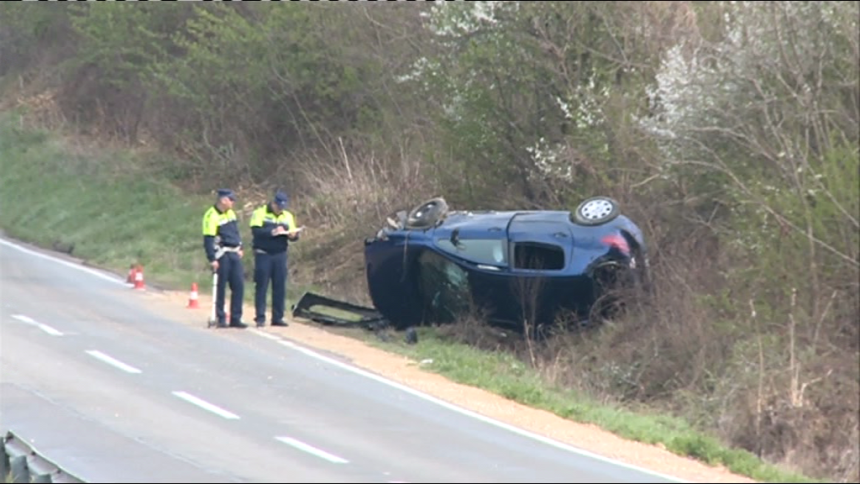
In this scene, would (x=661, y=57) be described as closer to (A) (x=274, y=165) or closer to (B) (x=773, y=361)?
(B) (x=773, y=361)

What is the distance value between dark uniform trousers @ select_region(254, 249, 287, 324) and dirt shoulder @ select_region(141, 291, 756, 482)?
285 mm

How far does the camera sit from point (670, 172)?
19031mm

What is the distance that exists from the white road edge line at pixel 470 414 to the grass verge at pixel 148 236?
2.85 ft

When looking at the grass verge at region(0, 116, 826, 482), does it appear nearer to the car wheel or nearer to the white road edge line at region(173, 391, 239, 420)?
the car wheel

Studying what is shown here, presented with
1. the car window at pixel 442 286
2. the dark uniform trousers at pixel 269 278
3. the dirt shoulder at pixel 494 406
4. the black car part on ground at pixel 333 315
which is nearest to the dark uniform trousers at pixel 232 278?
the dark uniform trousers at pixel 269 278

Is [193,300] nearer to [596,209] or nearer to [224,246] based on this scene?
[224,246]

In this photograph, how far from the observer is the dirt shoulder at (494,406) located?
12.4 meters

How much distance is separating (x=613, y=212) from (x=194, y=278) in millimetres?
10124

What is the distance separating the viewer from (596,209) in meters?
18.7

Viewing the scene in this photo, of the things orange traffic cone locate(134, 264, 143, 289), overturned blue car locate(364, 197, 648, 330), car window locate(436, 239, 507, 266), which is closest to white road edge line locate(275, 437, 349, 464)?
overturned blue car locate(364, 197, 648, 330)

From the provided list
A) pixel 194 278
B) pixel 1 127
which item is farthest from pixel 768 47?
pixel 1 127

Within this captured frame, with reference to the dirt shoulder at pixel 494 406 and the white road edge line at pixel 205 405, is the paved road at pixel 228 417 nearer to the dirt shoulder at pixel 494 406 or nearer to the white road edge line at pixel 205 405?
the white road edge line at pixel 205 405

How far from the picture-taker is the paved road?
1137 centimetres

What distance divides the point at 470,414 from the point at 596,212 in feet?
16.7
